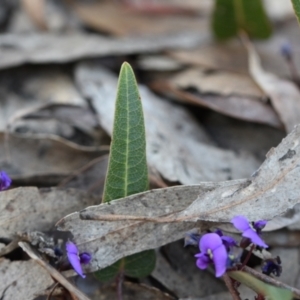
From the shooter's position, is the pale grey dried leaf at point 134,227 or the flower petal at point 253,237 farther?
the pale grey dried leaf at point 134,227

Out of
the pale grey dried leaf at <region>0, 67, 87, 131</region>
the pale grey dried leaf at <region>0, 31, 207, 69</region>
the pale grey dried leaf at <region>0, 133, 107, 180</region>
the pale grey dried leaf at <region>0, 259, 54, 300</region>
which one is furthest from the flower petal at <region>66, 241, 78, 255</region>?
the pale grey dried leaf at <region>0, 31, 207, 69</region>

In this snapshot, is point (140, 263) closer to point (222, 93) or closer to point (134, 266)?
point (134, 266)

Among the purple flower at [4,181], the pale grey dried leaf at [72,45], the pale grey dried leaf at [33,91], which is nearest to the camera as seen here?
the purple flower at [4,181]

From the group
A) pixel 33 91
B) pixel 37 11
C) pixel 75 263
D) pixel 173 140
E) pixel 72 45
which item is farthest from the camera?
pixel 37 11

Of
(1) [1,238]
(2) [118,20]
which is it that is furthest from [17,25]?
(1) [1,238]

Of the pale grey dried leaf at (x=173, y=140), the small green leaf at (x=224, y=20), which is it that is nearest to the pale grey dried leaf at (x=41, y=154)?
the pale grey dried leaf at (x=173, y=140)

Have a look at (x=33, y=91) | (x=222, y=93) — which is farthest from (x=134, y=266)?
(x=33, y=91)

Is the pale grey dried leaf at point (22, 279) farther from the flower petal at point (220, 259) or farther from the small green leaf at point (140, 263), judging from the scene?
the flower petal at point (220, 259)

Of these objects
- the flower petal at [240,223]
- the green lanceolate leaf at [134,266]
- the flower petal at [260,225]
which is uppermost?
the flower petal at [240,223]
